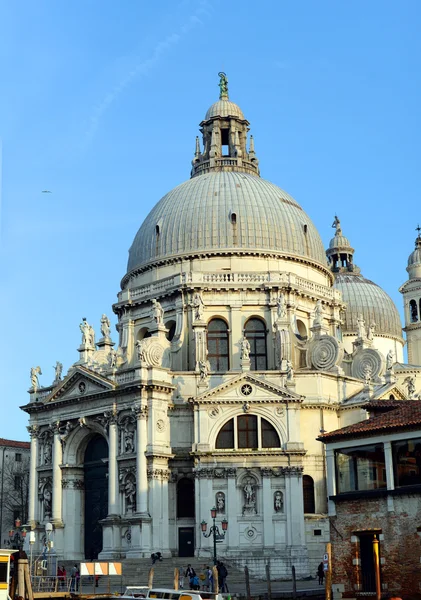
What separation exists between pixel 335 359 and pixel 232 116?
922 inches

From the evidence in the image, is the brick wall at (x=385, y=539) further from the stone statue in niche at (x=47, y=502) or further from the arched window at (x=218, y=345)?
the stone statue in niche at (x=47, y=502)

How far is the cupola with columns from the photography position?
79.6 meters

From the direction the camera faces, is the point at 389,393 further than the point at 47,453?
No

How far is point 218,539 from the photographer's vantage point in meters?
59.3

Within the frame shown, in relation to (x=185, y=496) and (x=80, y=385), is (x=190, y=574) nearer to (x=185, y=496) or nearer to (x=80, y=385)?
(x=185, y=496)

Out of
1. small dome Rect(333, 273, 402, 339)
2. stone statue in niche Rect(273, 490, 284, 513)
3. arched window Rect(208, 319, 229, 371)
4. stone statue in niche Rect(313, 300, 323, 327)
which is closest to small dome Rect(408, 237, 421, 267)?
small dome Rect(333, 273, 402, 339)

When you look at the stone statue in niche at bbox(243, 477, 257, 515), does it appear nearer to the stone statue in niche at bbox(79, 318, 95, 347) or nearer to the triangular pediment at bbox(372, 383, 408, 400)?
the triangular pediment at bbox(372, 383, 408, 400)

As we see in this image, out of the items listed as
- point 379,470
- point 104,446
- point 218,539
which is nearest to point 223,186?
point 104,446

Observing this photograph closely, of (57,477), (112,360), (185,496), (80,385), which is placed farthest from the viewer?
(80,385)

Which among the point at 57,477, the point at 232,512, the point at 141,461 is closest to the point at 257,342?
the point at 141,461

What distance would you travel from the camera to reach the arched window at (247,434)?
61938mm

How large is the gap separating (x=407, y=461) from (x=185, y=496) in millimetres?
26958

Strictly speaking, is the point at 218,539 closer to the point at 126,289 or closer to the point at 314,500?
the point at 314,500

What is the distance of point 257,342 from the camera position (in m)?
69.6
